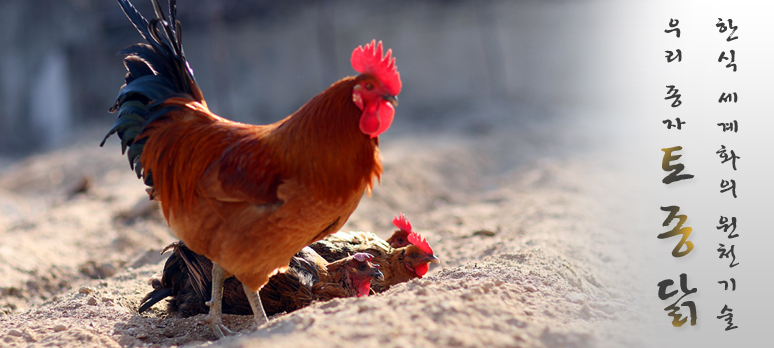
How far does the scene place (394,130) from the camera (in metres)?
17.8

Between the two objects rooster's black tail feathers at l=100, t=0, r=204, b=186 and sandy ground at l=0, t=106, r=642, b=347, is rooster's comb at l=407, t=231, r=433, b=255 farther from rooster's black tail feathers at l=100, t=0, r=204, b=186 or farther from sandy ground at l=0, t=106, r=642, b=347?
rooster's black tail feathers at l=100, t=0, r=204, b=186

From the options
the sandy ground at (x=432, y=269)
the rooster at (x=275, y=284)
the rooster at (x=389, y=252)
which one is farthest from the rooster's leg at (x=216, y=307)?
the rooster at (x=389, y=252)

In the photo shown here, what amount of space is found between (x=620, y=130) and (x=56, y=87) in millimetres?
21592

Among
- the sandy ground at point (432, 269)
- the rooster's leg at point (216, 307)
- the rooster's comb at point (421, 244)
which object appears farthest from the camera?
the rooster's comb at point (421, 244)

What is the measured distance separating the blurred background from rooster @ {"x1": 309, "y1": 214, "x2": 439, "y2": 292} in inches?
625

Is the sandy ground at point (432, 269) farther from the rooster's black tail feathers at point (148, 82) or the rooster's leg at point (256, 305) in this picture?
the rooster's black tail feathers at point (148, 82)

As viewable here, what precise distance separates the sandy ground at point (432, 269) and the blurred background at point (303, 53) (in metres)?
9.03

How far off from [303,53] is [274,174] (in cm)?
2083

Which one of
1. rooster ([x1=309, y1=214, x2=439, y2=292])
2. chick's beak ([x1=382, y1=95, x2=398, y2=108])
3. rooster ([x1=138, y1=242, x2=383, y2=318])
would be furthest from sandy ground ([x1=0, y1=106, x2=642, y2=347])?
chick's beak ([x1=382, y1=95, x2=398, y2=108])

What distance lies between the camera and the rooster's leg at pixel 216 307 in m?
3.67

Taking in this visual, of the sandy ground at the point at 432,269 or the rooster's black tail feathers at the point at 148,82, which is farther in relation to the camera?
the rooster's black tail feathers at the point at 148,82

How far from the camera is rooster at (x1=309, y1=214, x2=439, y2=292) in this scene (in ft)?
15.0

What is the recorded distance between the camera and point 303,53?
23203 mm

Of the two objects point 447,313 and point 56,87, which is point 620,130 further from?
point 56,87
